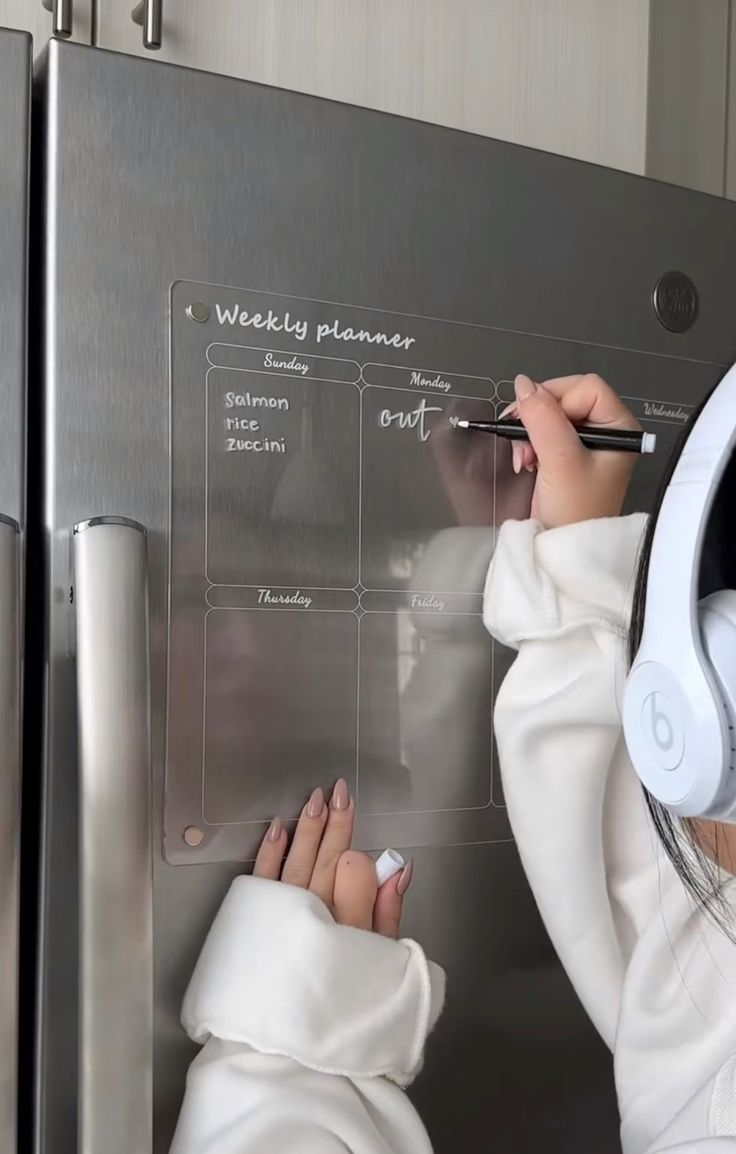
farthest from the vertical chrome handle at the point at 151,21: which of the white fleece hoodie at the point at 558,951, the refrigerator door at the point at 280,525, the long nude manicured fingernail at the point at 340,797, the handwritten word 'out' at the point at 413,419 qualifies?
the long nude manicured fingernail at the point at 340,797

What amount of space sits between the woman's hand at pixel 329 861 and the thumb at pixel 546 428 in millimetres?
271

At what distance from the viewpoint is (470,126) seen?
1075 millimetres

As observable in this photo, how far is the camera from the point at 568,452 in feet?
2.64

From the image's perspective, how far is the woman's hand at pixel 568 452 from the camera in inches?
31.4

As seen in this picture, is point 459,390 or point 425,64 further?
point 425,64

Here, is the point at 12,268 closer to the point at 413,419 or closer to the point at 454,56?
the point at 413,419

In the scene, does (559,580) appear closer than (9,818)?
No

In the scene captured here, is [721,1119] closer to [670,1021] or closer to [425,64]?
[670,1021]

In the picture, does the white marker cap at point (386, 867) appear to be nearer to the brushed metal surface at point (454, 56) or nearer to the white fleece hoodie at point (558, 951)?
the white fleece hoodie at point (558, 951)

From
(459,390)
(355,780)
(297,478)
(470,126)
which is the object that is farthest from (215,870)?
(470,126)

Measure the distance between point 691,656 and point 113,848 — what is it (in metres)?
0.34

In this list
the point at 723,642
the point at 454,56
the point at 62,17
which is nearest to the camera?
the point at 723,642

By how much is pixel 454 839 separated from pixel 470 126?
26.5 inches

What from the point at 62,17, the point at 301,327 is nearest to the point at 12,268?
the point at 301,327
